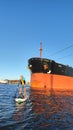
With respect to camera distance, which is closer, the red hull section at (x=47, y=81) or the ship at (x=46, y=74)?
the red hull section at (x=47, y=81)

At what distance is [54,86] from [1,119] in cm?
5126

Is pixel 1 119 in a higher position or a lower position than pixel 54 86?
lower

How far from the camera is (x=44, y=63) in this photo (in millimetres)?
67500

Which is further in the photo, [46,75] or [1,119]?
[46,75]

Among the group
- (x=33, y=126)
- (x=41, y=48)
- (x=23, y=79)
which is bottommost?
(x=33, y=126)

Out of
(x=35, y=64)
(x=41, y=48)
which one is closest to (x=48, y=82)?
(x=35, y=64)

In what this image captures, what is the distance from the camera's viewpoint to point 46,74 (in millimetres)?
66562

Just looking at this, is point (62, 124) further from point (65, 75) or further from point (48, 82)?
point (65, 75)

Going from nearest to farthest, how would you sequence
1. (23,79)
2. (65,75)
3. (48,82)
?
(23,79)
(48,82)
(65,75)

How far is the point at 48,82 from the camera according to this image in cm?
6600

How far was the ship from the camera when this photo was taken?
2603 inches

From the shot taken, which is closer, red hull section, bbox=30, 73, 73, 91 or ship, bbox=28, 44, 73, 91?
red hull section, bbox=30, 73, 73, 91

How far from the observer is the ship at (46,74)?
66106 millimetres

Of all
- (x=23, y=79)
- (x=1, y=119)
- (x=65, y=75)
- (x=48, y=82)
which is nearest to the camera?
(x=1, y=119)
